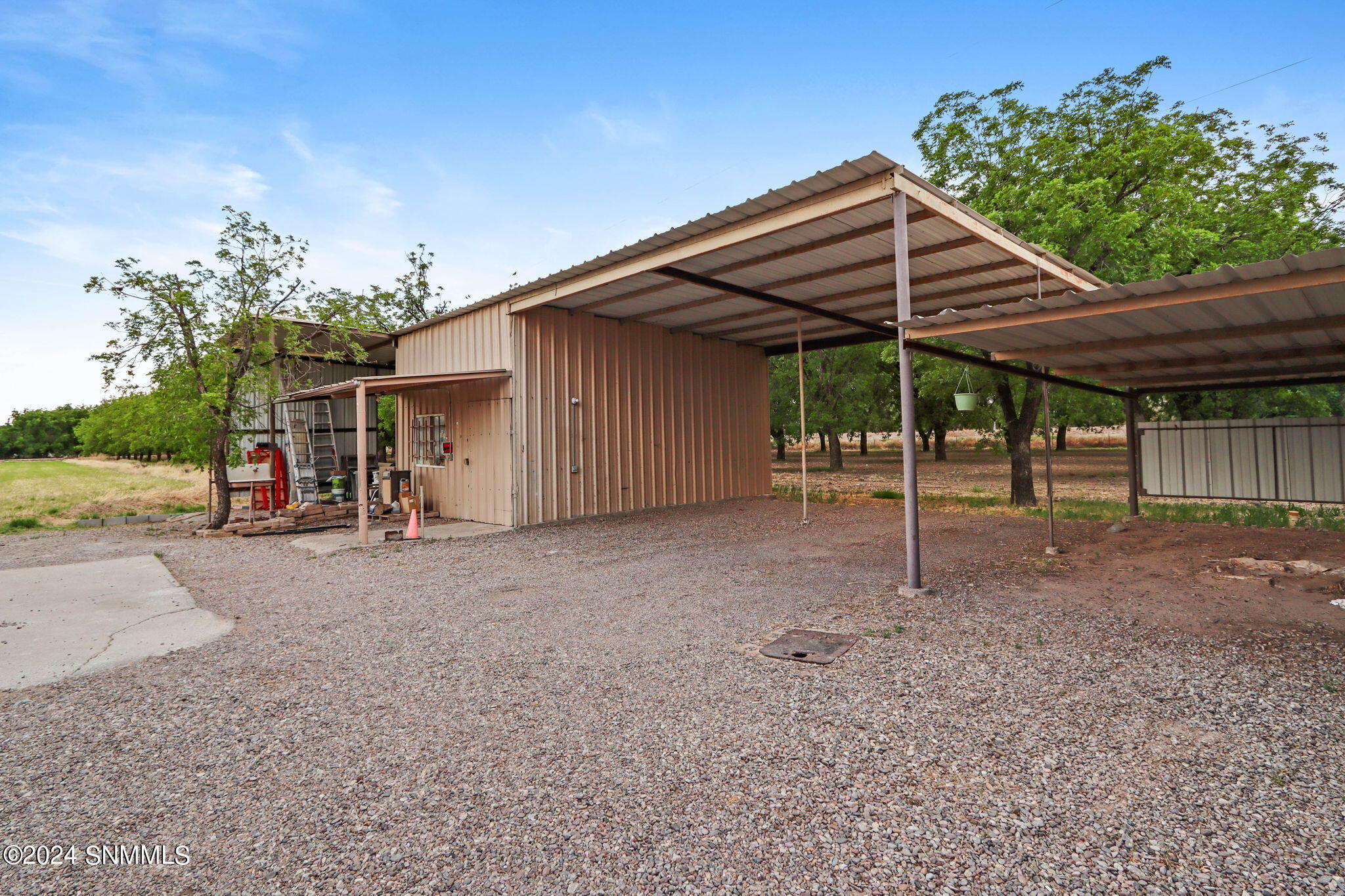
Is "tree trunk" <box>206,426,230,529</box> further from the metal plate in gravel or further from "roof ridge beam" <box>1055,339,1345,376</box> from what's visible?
"roof ridge beam" <box>1055,339,1345,376</box>

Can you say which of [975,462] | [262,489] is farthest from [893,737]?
[975,462]

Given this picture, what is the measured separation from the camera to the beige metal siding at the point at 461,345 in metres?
10.3

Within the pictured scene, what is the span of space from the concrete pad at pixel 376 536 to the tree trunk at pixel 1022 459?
9.93 m

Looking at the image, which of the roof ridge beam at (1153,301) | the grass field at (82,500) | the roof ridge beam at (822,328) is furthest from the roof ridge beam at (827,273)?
the grass field at (82,500)

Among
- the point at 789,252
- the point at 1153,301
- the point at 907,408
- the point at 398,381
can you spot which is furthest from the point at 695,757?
the point at 398,381

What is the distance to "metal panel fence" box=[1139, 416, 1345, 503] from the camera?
909cm

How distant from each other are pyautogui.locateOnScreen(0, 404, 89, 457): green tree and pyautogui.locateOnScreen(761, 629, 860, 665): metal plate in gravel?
4109 inches

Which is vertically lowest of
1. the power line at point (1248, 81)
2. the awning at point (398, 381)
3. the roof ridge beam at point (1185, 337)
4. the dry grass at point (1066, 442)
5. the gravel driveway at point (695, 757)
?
the gravel driveway at point (695, 757)

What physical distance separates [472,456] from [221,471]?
4.27m

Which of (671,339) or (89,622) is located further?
(671,339)

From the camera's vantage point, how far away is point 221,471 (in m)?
10.6

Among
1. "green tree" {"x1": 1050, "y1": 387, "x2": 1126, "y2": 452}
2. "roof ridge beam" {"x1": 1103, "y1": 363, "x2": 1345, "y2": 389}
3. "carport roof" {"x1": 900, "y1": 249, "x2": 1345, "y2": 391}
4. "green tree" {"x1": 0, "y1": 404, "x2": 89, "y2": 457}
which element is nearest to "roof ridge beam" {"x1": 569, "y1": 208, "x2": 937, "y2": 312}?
"carport roof" {"x1": 900, "y1": 249, "x2": 1345, "y2": 391}

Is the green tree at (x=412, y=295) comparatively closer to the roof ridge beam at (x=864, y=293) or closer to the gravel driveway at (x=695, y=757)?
the roof ridge beam at (x=864, y=293)

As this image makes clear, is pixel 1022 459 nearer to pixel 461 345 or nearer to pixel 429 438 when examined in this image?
pixel 461 345
